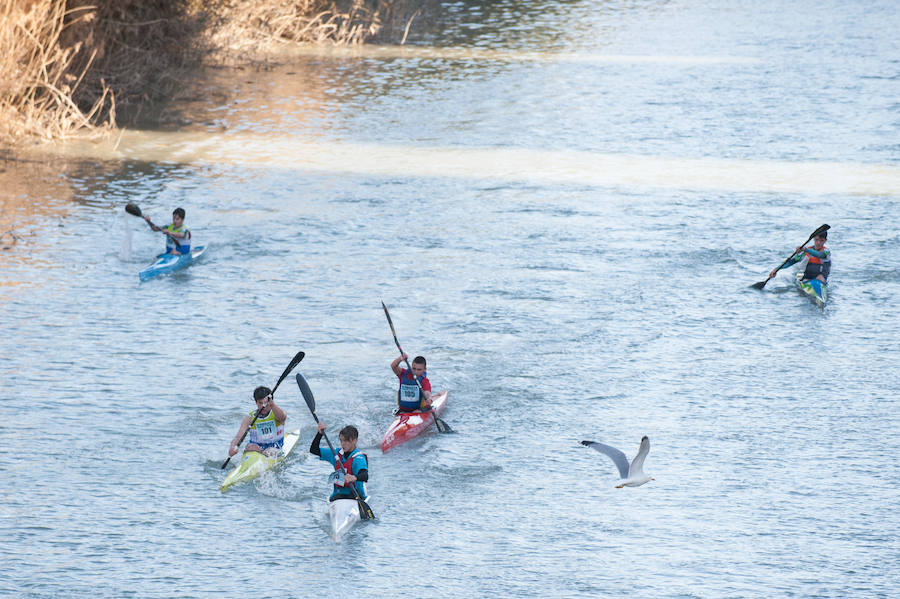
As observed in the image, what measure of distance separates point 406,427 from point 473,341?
2.97 meters

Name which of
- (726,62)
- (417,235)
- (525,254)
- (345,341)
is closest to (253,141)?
(417,235)

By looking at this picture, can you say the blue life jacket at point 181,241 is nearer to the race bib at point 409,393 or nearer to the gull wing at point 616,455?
the race bib at point 409,393

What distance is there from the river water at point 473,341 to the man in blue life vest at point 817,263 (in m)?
0.42

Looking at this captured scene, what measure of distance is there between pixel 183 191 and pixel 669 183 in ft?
30.6

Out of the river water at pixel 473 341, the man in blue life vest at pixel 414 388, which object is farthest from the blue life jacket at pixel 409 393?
the river water at pixel 473 341

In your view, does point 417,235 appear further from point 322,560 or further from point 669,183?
point 322,560

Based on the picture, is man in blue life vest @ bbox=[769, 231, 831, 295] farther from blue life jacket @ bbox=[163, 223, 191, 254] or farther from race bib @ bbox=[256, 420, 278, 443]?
blue life jacket @ bbox=[163, 223, 191, 254]

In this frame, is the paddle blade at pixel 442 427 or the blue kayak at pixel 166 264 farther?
the blue kayak at pixel 166 264

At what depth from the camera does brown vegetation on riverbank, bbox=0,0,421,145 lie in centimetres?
2256

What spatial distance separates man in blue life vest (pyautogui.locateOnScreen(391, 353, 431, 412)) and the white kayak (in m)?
2.10

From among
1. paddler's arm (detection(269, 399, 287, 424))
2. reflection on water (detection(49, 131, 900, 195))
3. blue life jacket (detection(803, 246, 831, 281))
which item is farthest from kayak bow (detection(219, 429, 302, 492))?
reflection on water (detection(49, 131, 900, 195))

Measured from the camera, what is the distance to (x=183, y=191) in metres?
21.3

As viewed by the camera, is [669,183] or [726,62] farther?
[726,62]

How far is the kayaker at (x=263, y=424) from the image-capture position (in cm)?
1180
